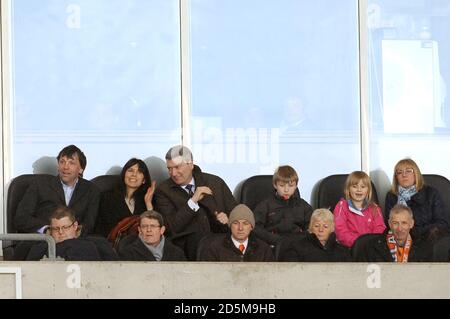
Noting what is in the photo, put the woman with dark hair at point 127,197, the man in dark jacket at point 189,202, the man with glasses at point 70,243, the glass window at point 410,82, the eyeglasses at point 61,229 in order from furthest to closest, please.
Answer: the glass window at point 410,82 → the woman with dark hair at point 127,197 → the man in dark jacket at point 189,202 → the eyeglasses at point 61,229 → the man with glasses at point 70,243

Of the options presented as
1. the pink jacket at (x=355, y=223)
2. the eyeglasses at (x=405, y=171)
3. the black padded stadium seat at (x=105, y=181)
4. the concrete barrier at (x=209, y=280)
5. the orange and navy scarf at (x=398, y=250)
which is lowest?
the concrete barrier at (x=209, y=280)

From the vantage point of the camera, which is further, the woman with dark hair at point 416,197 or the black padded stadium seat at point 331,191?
the black padded stadium seat at point 331,191

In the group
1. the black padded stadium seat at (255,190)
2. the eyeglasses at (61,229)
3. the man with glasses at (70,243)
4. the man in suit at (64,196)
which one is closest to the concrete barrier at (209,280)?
the man with glasses at (70,243)

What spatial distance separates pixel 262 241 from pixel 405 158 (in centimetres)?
209

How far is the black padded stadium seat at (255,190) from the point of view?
Result: 11.7m

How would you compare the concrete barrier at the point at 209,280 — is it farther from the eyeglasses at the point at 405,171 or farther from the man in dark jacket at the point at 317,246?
the eyeglasses at the point at 405,171

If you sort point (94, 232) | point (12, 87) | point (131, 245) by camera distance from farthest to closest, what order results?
point (12, 87) < point (94, 232) < point (131, 245)

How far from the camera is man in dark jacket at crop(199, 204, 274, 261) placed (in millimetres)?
10352

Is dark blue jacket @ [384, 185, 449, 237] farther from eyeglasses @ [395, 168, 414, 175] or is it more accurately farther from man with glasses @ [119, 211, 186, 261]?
man with glasses @ [119, 211, 186, 261]

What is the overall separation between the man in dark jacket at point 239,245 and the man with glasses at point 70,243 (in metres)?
0.74

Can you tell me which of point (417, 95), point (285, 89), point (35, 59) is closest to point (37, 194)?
point (35, 59)

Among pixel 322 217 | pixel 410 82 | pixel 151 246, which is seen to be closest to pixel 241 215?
pixel 322 217
